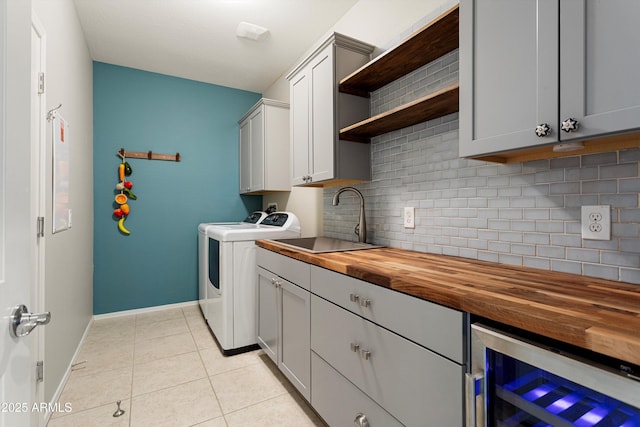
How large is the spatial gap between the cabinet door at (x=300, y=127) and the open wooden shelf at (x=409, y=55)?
1.29ft

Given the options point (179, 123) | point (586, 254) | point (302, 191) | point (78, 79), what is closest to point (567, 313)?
point (586, 254)

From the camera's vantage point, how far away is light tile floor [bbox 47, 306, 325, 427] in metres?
1.69

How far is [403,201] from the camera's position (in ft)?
6.20

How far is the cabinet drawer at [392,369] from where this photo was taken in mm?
904

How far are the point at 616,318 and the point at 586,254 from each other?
0.55 metres

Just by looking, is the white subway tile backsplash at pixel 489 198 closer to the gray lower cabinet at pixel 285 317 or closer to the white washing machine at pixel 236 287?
the gray lower cabinet at pixel 285 317

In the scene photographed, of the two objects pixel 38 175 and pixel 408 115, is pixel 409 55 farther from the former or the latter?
pixel 38 175

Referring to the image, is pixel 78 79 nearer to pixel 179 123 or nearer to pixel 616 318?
pixel 179 123

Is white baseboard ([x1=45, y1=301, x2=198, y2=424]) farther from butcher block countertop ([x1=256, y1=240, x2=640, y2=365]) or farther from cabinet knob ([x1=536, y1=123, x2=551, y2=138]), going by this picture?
cabinet knob ([x1=536, y1=123, x2=551, y2=138])

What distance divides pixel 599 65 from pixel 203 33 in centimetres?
286

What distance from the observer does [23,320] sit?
689 mm

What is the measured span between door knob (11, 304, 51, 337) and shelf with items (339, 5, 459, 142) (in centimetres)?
154

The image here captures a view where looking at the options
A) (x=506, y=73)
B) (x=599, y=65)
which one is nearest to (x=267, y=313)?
(x=506, y=73)

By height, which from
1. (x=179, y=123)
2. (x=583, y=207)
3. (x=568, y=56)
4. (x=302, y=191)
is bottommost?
(x=583, y=207)
